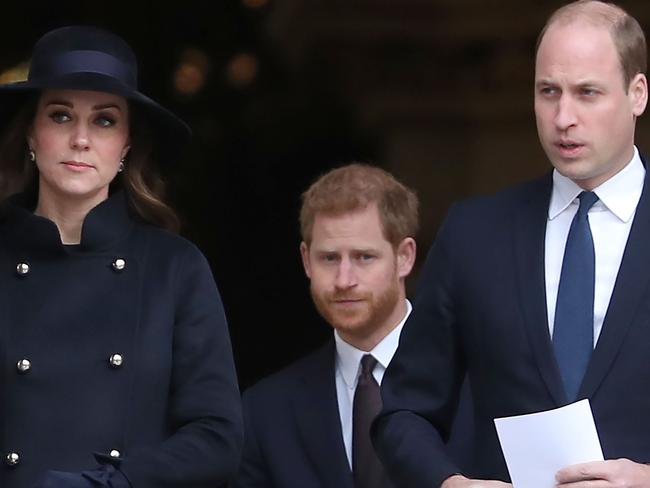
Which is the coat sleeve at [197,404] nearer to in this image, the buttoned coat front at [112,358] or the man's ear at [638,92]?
the buttoned coat front at [112,358]

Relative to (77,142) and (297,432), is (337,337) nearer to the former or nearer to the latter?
(297,432)

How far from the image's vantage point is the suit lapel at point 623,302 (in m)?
3.88

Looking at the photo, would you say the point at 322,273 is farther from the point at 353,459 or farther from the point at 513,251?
the point at 513,251

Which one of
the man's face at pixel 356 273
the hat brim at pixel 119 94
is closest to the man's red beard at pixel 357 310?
the man's face at pixel 356 273

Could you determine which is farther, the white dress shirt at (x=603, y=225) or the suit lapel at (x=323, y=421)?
the suit lapel at (x=323, y=421)

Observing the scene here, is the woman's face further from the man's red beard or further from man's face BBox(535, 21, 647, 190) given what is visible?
man's face BBox(535, 21, 647, 190)

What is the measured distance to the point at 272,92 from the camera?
893 centimetres

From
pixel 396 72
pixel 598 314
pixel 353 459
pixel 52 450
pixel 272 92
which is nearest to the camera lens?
pixel 598 314

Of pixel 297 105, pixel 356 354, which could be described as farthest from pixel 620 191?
pixel 297 105

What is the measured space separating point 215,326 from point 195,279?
0.12 m

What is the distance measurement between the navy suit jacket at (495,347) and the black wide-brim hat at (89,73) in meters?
0.73

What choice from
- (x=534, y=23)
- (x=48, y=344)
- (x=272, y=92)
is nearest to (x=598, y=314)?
(x=48, y=344)

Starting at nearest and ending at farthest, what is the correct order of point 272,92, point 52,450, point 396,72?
1. point 52,450
2. point 272,92
3. point 396,72

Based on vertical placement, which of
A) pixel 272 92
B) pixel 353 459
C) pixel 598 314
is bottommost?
pixel 353 459
